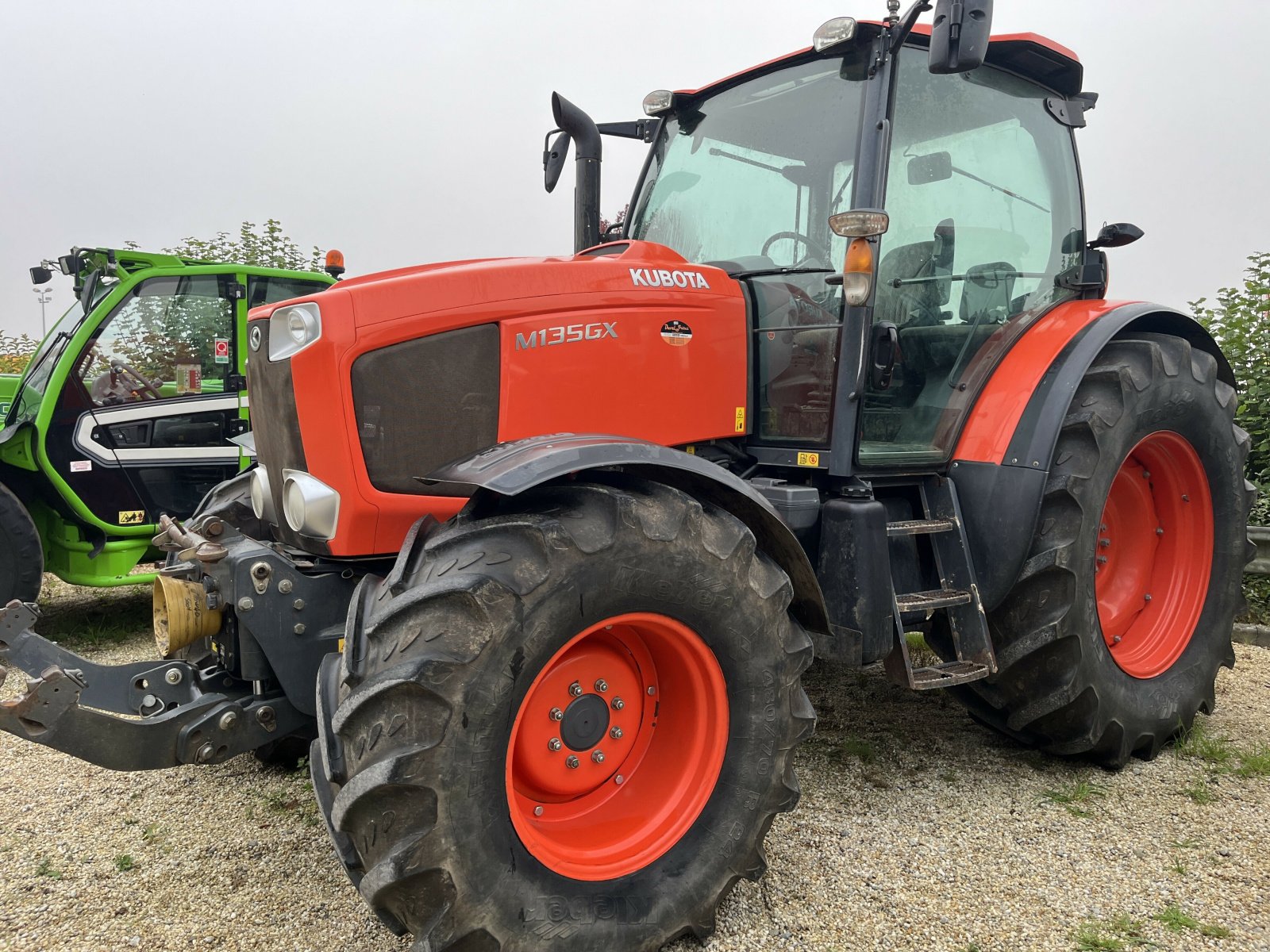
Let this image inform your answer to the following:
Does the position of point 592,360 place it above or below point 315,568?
above

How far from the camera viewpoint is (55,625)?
220 inches

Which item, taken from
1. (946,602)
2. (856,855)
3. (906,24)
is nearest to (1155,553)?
(946,602)

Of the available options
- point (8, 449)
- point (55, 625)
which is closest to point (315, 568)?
point (8, 449)

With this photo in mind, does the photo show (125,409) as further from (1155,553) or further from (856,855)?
(1155,553)

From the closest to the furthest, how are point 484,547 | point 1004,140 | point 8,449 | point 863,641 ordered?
point 484,547
point 863,641
point 1004,140
point 8,449

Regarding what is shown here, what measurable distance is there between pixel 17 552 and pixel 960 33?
5.19m

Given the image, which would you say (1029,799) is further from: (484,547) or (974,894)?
(484,547)

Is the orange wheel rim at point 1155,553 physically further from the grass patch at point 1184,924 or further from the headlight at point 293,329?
the headlight at point 293,329

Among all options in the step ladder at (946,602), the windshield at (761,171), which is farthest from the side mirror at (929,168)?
the step ladder at (946,602)

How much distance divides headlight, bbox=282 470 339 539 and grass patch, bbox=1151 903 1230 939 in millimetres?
2456

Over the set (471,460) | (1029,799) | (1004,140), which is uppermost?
(1004,140)

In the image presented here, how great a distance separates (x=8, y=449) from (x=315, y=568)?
3786 mm

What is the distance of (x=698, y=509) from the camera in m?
2.23

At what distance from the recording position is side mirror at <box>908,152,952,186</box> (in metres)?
3.04
